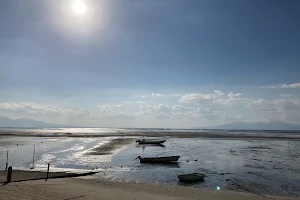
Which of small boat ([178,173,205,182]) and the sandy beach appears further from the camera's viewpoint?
small boat ([178,173,205,182])

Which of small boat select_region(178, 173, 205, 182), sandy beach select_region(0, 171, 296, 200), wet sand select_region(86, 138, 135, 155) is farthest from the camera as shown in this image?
wet sand select_region(86, 138, 135, 155)

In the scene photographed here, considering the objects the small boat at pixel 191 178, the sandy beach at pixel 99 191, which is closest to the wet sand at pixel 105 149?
the sandy beach at pixel 99 191

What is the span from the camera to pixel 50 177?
2398 centimetres

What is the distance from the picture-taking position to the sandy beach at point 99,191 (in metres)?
17.7

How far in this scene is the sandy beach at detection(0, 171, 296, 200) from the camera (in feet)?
58.0

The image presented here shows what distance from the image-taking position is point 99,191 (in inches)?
776

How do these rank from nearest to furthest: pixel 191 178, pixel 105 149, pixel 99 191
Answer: pixel 99 191
pixel 191 178
pixel 105 149

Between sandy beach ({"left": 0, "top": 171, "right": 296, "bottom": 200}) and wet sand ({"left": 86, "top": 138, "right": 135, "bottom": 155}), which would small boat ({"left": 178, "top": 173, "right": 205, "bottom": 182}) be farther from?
wet sand ({"left": 86, "top": 138, "right": 135, "bottom": 155})

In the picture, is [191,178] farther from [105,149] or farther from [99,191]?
[105,149]

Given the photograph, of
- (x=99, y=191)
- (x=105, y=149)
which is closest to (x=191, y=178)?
(x=99, y=191)

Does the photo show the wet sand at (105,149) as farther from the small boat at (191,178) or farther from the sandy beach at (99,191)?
the small boat at (191,178)

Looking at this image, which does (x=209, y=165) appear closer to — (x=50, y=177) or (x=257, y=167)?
(x=257, y=167)

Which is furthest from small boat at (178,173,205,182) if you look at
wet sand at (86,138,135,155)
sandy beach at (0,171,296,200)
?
wet sand at (86,138,135,155)

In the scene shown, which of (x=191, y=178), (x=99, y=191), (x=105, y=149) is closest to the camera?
(x=99, y=191)
